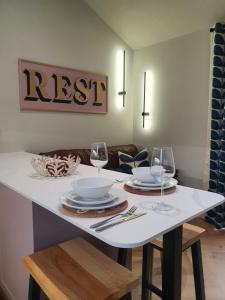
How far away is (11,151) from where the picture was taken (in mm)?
2584

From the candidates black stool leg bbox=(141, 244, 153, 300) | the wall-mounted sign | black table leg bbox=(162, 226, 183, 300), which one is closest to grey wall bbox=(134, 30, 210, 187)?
the wall-mounted sign

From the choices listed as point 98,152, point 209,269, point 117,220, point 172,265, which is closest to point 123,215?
point 117,220

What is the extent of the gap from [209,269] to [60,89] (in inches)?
95.7

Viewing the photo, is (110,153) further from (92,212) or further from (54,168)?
(92,212)

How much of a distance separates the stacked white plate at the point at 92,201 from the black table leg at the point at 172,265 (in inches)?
8.8

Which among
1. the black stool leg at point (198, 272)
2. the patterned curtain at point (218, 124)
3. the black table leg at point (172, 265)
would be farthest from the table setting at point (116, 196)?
the patterned curtain at point (218, 124)

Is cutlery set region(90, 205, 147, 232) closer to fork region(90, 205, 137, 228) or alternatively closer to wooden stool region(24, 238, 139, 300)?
fork region(90, 205, 137, 228)

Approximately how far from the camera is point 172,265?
862 mm

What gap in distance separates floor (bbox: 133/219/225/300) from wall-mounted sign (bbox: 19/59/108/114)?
1877mm

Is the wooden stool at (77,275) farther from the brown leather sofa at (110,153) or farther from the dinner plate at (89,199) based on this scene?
the brown leather sofa at (110,153)

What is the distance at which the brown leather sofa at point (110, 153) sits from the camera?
279 cm

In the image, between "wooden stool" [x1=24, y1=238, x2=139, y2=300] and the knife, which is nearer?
the knife

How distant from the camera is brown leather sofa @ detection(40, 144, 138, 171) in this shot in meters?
2.79

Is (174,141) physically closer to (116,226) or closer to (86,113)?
(86,113)
